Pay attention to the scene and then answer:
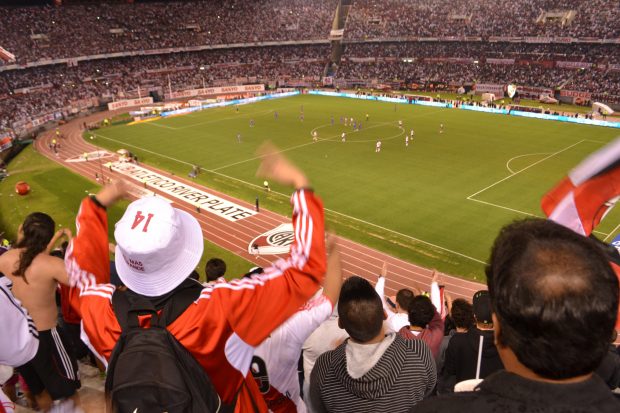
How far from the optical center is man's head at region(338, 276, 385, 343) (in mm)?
3375

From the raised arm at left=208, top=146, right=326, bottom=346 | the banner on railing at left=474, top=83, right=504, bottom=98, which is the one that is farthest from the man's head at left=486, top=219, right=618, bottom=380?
the banner on railing at left=474, top=83, right=504, bottom=98

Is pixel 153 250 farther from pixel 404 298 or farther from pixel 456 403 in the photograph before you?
pixel 404 298

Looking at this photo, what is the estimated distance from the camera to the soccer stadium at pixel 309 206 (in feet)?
7.54

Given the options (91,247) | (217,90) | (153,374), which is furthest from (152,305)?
(217,90)

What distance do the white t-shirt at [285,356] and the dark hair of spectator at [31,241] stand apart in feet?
11.1

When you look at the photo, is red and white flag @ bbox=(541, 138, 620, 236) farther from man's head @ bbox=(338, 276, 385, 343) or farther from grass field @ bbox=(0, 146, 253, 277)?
grass field @ bbox=(0, 146, 253, 277)

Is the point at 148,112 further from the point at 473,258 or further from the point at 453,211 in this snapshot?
the point at 473,258

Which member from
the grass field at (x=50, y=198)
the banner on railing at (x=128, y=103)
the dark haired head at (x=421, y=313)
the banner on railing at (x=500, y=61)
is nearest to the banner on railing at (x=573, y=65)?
the banner on railing at (x=500, y=61)

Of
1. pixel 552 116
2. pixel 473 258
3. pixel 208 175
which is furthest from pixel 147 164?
pixel 552 116

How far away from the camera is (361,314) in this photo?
11.1 ft

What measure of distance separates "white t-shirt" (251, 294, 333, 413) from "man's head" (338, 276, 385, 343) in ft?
0.47

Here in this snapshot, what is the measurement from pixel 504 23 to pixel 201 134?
57.1 m

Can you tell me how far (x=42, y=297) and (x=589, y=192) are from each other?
6.08m

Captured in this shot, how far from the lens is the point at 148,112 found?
184ft
